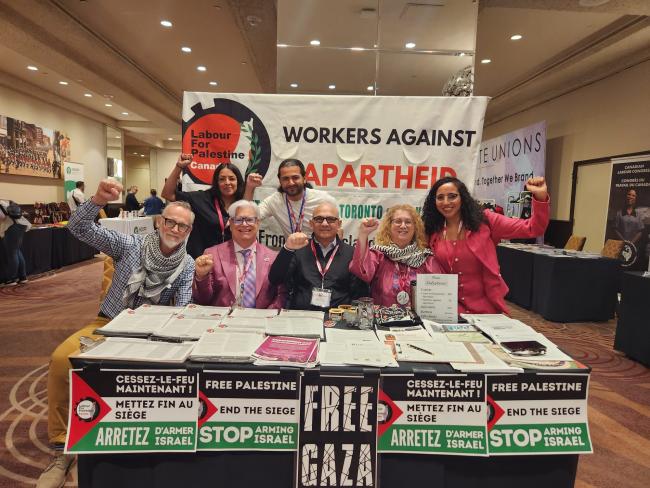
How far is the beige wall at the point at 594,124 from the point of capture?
18.5ft

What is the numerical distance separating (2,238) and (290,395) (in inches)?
248

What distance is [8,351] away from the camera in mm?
3576

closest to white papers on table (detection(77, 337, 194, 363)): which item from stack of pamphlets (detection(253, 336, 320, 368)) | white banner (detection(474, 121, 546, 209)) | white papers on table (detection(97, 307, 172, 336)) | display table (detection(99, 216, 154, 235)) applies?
white papers on table (detection(97, 307, 172, 336))

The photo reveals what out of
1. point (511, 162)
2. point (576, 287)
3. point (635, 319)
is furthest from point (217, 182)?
point (511, 162)

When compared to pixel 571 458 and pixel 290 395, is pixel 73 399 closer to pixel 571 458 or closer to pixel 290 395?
pixel 290 395

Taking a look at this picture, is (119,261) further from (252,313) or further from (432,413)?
(432,413)

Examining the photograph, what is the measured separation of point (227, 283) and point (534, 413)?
1545 mm

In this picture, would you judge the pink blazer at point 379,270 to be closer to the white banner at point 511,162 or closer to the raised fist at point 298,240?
the raised fist at point 298,240

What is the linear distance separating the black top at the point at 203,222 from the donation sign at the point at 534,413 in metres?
1.80

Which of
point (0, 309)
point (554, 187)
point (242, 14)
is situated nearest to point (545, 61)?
point (554, 187)

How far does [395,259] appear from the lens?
2158 mm

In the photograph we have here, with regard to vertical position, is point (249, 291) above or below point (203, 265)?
below

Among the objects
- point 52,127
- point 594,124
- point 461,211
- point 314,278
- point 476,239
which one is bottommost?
point 314,278

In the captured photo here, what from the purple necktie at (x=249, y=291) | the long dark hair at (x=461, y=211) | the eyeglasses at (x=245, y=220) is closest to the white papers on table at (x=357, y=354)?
the purple necktie at (x=249, y=291)
